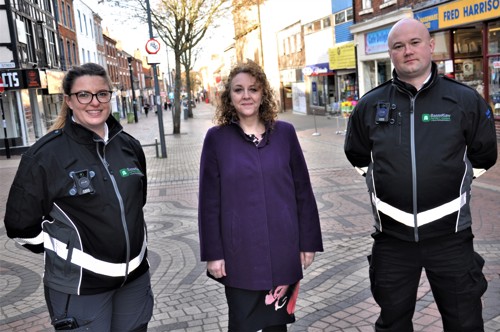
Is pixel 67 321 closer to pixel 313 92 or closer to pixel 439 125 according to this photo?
pixel 439 125

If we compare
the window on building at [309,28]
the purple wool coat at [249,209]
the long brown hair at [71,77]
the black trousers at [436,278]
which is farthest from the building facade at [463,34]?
the long brown hair at [71,77]

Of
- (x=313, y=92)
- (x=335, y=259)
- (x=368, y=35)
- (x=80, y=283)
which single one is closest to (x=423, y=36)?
(x=80, y=283)

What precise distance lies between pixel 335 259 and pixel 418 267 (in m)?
2.52

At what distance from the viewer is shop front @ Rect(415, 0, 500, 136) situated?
12562 mm

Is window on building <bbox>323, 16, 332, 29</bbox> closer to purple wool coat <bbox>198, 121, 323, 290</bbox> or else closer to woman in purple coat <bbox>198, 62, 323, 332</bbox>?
woman in purple coat <bbox>198, 62, 323, 332</bbox>

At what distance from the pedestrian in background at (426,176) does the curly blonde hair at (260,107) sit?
584 millimetres

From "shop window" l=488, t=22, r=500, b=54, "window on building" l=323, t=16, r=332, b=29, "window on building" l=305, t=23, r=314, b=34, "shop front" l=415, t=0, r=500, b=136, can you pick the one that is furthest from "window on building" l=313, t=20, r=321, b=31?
"shop window" l=488, t=22, r=500, b=54

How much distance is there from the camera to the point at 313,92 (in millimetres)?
29797

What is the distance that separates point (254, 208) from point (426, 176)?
0.93 meters

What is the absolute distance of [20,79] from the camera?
1862cm

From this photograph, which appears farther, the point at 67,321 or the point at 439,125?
the point at 439,125

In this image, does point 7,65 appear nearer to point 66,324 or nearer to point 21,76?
point 21,76

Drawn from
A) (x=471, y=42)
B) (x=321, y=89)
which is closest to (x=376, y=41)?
(x=471, y=42)

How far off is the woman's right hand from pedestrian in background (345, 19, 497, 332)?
90 centimetres
